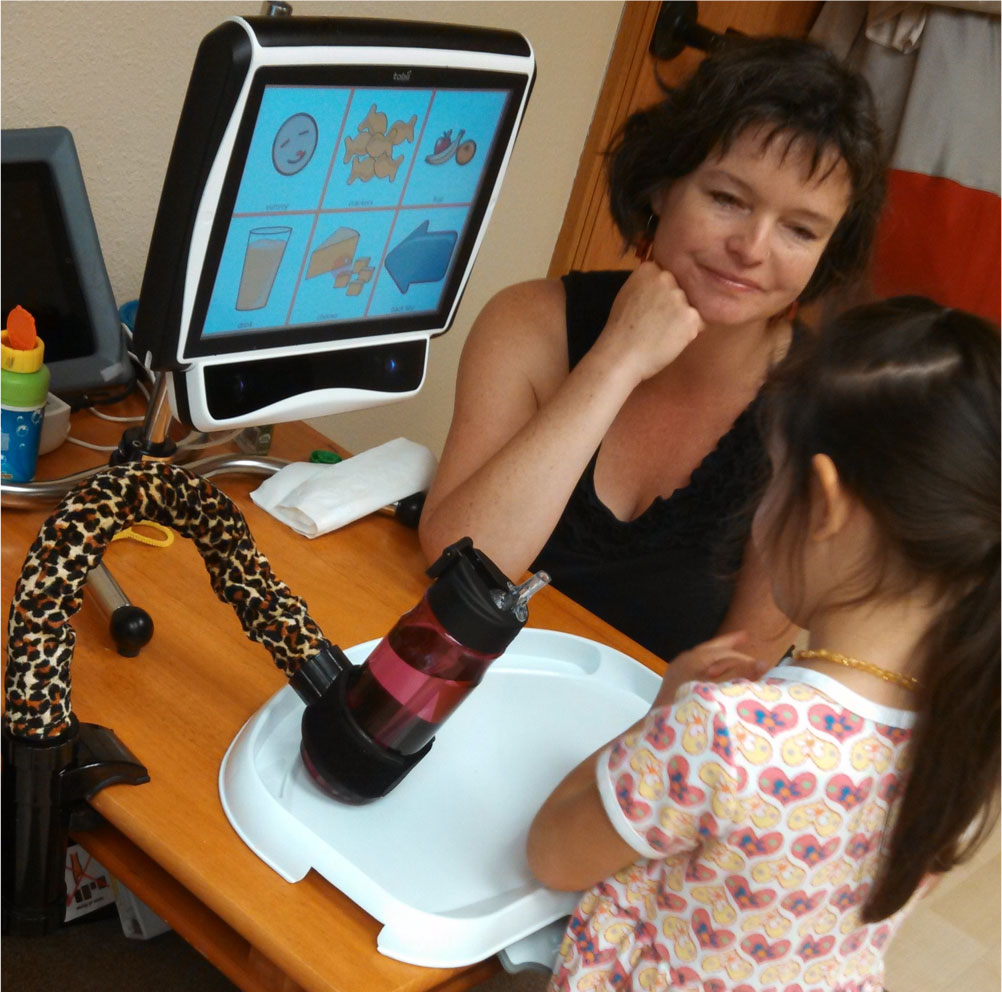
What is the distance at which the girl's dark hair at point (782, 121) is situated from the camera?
1.18 m

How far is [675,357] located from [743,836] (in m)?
0.64

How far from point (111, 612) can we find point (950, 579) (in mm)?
637

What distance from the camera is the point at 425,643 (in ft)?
2.72

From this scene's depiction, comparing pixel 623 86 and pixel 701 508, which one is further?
pixel 623 86

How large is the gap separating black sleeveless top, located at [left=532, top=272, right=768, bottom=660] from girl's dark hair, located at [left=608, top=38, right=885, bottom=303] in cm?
19

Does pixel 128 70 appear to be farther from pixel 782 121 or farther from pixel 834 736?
pixel 834 736

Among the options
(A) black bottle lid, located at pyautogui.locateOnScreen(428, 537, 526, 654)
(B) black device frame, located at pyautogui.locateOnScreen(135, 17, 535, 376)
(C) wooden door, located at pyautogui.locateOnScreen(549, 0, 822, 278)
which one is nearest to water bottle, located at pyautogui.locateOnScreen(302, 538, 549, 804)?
(A) black bottle lid, located at pyautogui.locateOnScreen(428, 537, 526, 654)

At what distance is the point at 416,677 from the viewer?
2.71ft

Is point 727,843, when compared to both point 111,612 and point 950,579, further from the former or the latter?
point 111,612

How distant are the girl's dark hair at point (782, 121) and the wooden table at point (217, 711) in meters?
0.49

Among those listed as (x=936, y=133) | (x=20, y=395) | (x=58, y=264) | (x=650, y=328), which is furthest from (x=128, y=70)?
(x=936, y=133)

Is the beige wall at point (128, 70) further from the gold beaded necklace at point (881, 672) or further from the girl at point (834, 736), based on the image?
the gold beaded necklace at point (881, 672)

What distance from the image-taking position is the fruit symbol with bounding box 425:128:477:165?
108 centimetres

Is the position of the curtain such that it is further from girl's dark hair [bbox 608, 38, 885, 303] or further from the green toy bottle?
the green toy bottle
